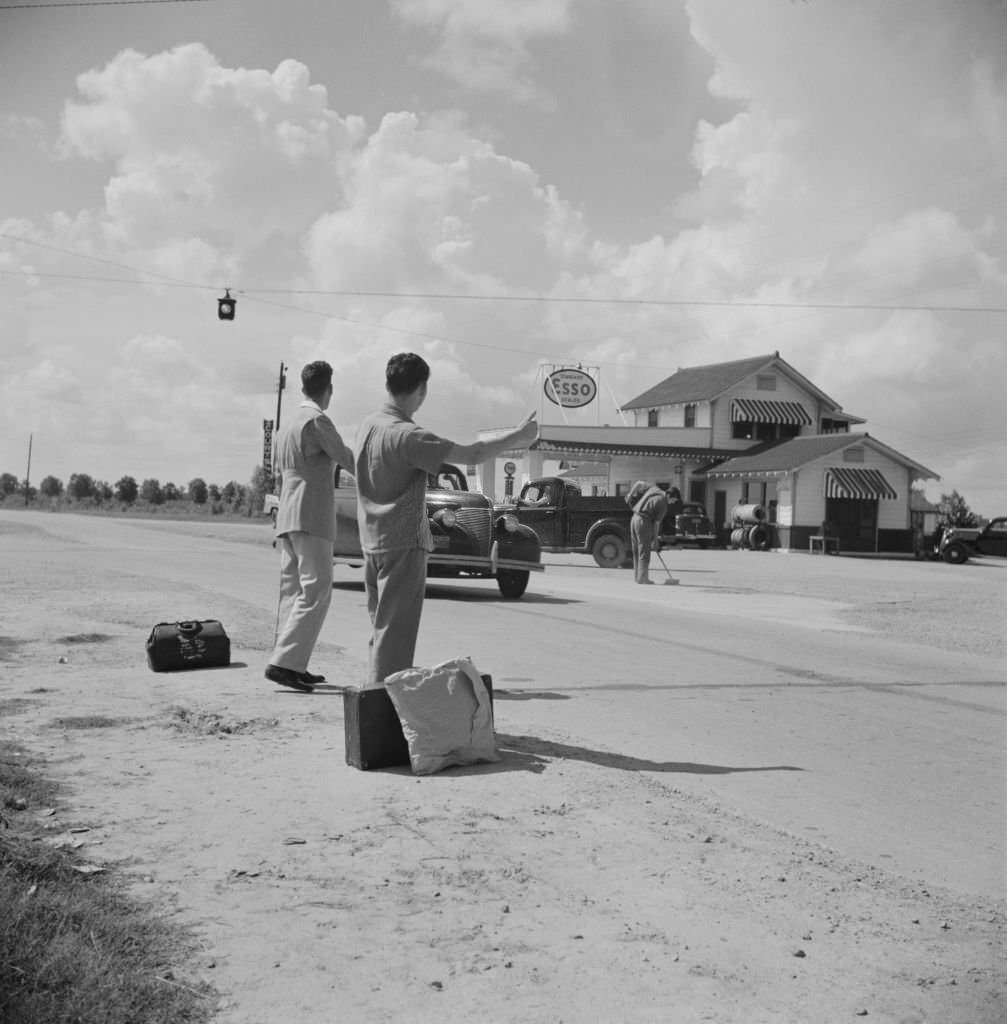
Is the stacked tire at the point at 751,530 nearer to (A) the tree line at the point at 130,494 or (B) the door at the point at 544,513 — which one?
(B) the door at the point at 544,513

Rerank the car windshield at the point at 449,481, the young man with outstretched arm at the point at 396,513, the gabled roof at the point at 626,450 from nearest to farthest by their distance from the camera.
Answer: the young man with outstretched arm at the point at 396,513, the car windshield at the point at 449,481, the gabled roof at the point at 626,450

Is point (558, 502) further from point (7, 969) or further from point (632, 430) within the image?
point (7, 969)

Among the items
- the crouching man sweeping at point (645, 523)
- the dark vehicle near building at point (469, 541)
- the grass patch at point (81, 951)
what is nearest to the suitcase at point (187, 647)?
the grass patch at point (81, 951)

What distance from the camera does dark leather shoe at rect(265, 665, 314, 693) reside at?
25.4 feet

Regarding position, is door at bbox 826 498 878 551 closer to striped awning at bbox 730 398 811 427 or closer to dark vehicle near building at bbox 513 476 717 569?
striped awning at bbox 730 398 811 427

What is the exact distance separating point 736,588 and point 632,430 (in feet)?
97.9

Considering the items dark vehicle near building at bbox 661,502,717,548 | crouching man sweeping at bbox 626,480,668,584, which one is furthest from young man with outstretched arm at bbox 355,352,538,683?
dark vehicle near building at bbox 661,502,717,548

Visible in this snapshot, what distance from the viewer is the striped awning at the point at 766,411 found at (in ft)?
171

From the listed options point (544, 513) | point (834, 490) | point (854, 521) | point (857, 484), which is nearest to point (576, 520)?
point (544, 513)

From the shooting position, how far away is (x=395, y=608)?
19.6 ft

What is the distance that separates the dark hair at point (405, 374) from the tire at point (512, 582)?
415 inches

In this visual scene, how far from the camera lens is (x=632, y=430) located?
167ft

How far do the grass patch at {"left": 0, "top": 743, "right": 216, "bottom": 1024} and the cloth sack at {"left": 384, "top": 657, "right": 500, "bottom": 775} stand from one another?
1848 millimetres

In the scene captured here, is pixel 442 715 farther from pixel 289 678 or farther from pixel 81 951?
pixel 81 951
